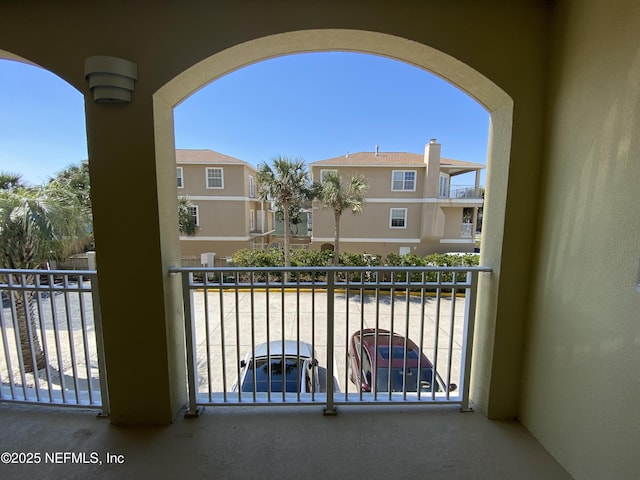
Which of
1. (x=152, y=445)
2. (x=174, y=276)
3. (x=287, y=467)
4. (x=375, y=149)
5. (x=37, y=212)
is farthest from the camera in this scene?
(x=375, y=149)

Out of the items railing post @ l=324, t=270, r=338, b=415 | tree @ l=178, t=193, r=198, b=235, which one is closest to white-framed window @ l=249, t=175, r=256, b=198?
tree @ l=178, t=193, r=198, b=235

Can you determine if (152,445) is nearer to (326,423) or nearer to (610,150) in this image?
(326,423)

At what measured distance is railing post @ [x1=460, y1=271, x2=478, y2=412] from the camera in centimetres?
161

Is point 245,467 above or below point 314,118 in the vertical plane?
below

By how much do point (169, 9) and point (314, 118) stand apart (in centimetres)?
1182

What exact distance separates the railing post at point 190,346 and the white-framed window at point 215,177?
9.85 meters

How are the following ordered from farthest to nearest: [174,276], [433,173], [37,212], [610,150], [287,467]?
[433,173] < [37,212] < [174,276] < [287,467] < [610,150]

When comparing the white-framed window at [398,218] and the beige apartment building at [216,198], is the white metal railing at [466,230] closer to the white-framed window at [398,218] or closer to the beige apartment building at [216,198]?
the white-framed window at [398,218]

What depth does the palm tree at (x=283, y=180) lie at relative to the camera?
9.10 meters

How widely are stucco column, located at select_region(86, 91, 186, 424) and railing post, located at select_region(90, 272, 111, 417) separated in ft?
0.21

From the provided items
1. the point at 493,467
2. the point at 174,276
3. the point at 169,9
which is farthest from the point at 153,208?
the point at 493,467

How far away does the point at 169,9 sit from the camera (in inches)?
51.4

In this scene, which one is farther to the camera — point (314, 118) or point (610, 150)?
point (314, 118)

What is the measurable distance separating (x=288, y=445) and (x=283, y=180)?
8477mm
